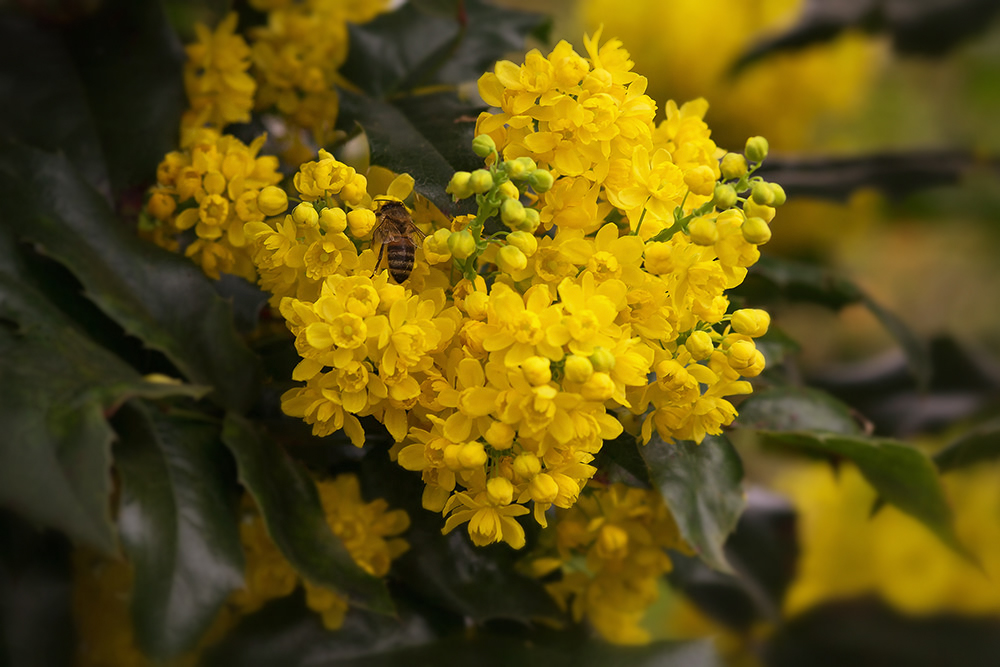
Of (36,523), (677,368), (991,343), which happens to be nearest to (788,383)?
(677,368)

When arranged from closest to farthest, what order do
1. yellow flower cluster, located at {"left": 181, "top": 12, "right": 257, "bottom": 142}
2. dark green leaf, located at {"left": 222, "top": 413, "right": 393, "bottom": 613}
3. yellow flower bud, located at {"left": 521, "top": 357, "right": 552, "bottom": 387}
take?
1. yellow flower bud, located at {"left": 521, "top": 357, "right": 552, "bottom": 387}
2. dark green leaf, located at {"left": 222, "top": 413, "right": 393, "bottom": 613}
3. yellow flower cluster, located at {"left": 181, "top": 12, "right": 257, "bottom": 142}

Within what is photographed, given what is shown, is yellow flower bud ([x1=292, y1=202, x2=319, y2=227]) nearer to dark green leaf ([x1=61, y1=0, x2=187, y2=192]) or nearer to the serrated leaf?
the serrated leaf

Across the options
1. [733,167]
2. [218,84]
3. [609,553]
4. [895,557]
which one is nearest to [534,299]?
[733,167]

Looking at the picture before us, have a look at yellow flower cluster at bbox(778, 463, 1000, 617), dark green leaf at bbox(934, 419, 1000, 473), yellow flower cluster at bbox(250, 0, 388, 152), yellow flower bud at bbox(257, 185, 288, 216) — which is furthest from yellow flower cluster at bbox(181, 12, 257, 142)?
yellow flower cluster at bbox(778, 463, 1000, 617)

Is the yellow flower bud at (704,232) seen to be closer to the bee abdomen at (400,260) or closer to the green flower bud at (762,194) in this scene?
the green flower bud at (762,194)

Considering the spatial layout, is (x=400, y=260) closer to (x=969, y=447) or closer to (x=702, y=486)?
(x=702, y=486)

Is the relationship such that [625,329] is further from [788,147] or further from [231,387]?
[788,147]
